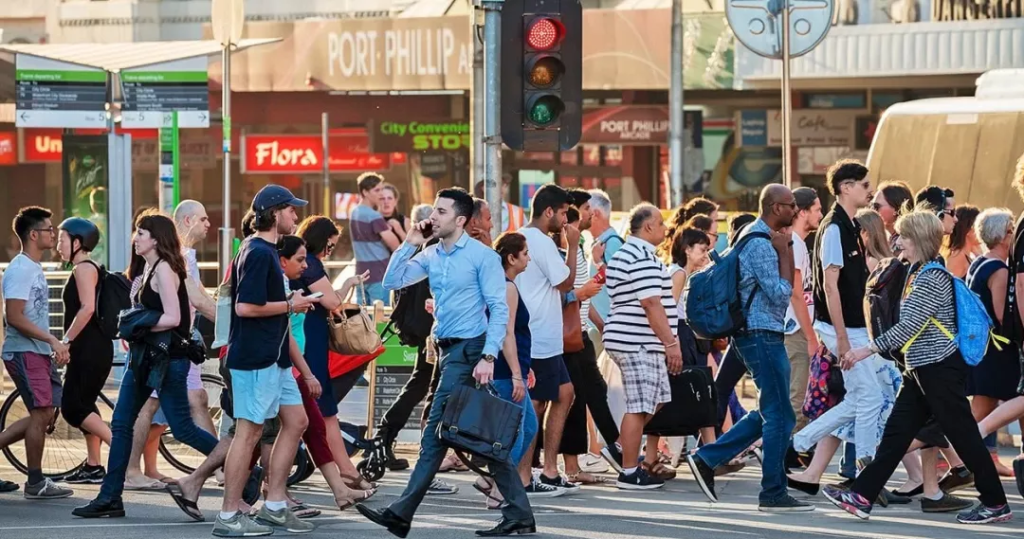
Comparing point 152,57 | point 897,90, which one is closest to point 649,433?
point 152,57

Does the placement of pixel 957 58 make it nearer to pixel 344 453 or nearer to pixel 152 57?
pixel 152 57

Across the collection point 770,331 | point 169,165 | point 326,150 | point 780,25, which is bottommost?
point 770,331

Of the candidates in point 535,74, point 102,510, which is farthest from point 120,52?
point 102,510

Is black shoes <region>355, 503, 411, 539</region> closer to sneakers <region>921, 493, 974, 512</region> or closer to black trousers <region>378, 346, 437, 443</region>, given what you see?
black trousers <region>378, 346, 437, 443</region>

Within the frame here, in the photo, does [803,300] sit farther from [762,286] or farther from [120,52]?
[120,52]

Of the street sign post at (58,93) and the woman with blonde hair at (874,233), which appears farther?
the street sign post at (58,93)

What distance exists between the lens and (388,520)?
356 inches

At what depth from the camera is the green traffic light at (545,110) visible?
43.1ft

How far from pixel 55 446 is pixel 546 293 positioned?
11.7ft

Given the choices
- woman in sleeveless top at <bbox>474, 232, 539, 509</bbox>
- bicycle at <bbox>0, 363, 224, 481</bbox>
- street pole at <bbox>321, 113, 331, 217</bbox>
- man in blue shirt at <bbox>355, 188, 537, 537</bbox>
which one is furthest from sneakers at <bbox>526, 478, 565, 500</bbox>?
street pole at <bbox>321, 113, 331, 217</bbox>

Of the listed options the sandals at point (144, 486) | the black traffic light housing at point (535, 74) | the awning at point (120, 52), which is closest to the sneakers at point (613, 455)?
the black traffic light housing at point (535, 74)

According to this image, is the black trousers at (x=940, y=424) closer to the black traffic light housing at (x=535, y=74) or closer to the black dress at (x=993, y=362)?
the black dress at (x=993, y=362)

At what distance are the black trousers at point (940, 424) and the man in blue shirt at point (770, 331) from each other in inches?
19.9

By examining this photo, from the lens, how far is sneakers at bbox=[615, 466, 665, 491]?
37.2ft
